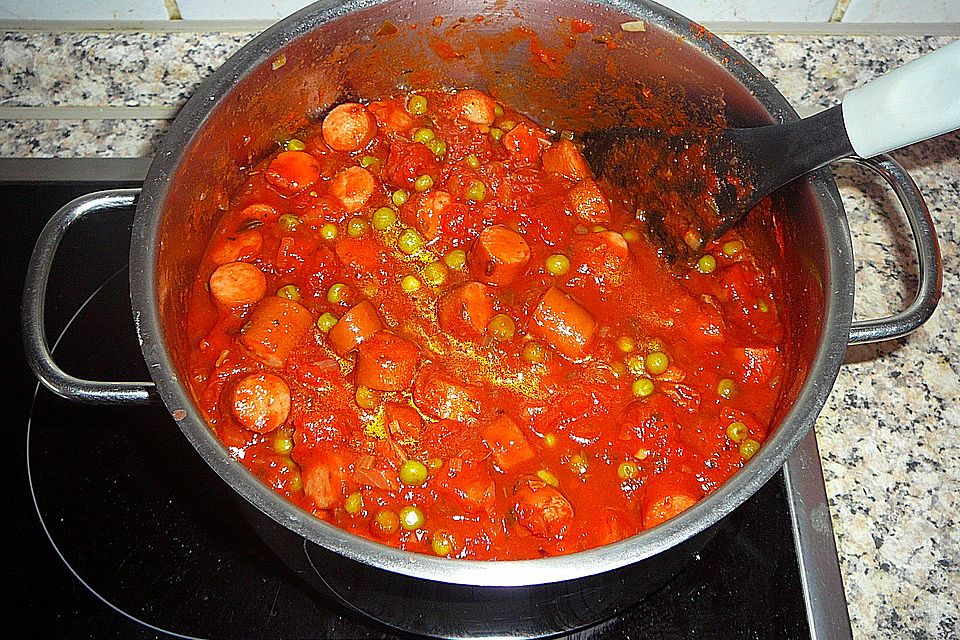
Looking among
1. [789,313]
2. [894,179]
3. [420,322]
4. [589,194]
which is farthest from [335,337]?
[894,179]

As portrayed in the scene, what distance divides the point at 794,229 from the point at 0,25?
2334 millimetres

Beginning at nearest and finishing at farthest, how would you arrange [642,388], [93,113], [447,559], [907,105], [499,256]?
[447,559]
[907,105]
[642,388]
[499,256]
[93,113]

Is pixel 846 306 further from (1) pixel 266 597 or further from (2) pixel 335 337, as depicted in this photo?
(1) pixel 266 597

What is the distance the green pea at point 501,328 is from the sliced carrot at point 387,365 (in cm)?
18

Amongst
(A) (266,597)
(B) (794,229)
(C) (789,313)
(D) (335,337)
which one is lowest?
(A) (266,597)

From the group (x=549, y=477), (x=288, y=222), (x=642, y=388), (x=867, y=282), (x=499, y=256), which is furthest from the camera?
(x=867, y=282)

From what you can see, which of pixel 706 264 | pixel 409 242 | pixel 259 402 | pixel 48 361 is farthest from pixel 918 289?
pixel 48 361

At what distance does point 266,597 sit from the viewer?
169cm

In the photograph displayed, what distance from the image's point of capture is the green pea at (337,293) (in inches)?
73.6

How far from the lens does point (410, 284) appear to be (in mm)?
1912

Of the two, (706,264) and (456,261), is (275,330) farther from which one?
(706,264)

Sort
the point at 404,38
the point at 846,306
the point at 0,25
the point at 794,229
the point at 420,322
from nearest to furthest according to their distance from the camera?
the point at 846,306 → the point at 794,229 → the point at 420,322 → the point at 404,38 → the point at 0,25

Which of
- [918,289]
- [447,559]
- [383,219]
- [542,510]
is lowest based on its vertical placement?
[542,510]

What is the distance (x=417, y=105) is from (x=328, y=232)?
46cm
